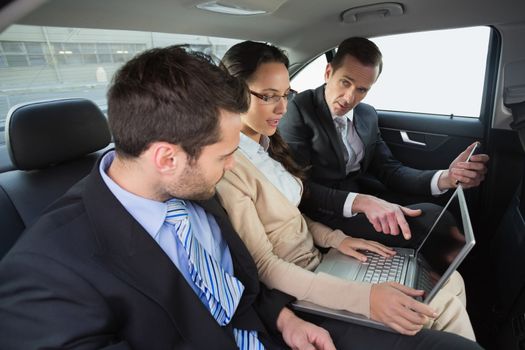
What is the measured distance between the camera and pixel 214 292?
0.91m

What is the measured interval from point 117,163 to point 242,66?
61 centimetres

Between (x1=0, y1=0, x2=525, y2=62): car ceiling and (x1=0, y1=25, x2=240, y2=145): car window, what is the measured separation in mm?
142

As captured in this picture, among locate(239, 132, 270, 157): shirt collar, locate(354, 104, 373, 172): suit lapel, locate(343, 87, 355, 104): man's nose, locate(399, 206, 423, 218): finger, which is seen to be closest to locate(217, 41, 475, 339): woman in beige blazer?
locate(239, 132, 270, 157): shirt collar

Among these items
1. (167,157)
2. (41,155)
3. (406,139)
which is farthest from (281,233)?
(406,139)

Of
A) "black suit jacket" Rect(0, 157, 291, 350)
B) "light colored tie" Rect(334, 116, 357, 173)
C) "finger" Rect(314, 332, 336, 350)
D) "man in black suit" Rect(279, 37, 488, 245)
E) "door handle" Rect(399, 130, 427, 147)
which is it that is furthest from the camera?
"door handle" Rect(399, 130, 427, 147)

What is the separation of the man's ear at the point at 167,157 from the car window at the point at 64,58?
824 mm

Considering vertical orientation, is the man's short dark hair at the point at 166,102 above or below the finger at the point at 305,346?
above

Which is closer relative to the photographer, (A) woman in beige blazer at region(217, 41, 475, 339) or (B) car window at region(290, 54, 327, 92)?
(A) woman in beige blazer at region(217, 41, 475, 339)

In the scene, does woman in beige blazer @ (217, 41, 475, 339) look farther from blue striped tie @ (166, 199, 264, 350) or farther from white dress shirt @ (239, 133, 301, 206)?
blue striped tie @ (166, 199, 264, 350)

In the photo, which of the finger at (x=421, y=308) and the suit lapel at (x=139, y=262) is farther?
the finger at (x=421, y=308)

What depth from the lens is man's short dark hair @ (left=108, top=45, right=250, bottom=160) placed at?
0.77 m

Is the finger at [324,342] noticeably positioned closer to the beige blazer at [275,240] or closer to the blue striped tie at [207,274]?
the beige blazer at [275,240]

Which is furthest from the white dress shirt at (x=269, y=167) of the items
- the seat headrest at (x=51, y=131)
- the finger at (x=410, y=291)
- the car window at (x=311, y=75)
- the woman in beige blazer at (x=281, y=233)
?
the car window at (x=311, y=75)

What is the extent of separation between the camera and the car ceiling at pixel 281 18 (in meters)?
1.20
